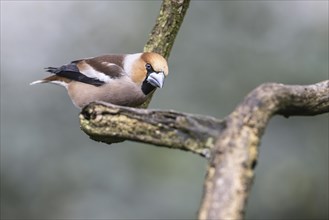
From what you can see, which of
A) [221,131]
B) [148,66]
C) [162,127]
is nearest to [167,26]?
[148,66]

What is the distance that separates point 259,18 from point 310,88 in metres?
4.04

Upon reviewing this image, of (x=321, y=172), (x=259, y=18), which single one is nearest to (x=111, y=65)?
(x=321, y=172)

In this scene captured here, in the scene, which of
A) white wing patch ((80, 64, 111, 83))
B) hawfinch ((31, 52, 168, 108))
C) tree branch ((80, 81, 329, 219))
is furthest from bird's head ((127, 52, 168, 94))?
tree branch ((80, 81, 329, 219))

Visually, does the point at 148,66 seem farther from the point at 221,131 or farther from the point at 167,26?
the point at 221,131

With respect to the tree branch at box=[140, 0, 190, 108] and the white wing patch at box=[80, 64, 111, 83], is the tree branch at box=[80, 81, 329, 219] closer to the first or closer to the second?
the white wing patch at box=[80, 64, 111, 83]

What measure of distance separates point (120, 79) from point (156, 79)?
0.65 feet

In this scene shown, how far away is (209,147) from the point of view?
1.79 m

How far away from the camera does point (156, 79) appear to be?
10.7ft

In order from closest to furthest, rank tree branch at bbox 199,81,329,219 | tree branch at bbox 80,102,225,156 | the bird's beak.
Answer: tree branch at bbox 199,81,329,219
tree branch at bbox 80,102,225,156
the bird's beak

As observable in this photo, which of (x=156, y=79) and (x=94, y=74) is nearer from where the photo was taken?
(x=156, y=79)

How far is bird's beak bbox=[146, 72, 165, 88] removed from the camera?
3240mm

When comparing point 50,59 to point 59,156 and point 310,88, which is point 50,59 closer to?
point 59,156

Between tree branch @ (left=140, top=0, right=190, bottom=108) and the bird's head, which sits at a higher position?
tree branch @ (left=140, top=0, right=190, bottom=108)

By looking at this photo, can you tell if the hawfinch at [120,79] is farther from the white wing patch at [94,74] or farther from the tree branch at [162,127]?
the tree branch at [162,127]
